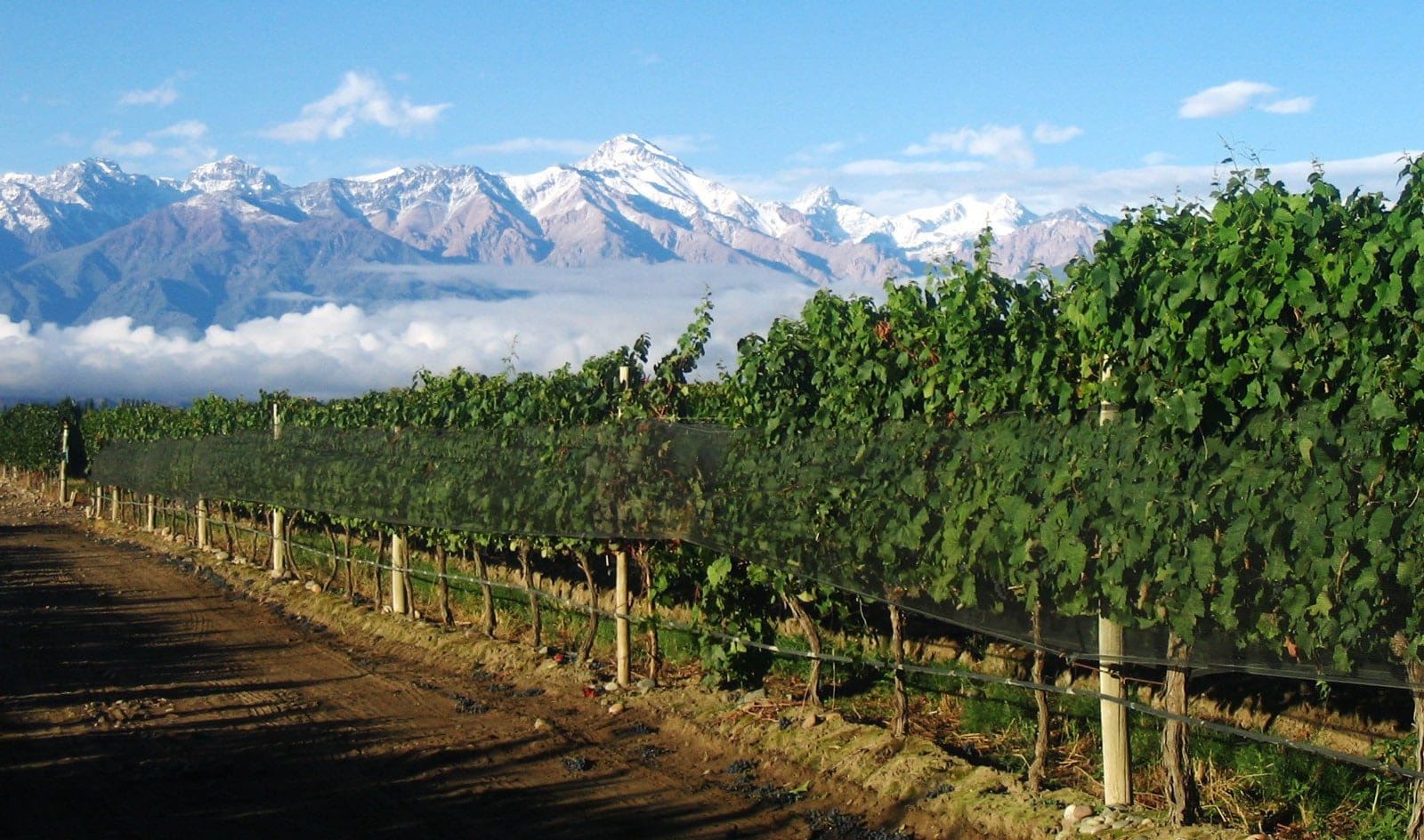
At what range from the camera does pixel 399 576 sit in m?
15.2

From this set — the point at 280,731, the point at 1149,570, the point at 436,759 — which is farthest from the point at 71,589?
the point at 1149,570

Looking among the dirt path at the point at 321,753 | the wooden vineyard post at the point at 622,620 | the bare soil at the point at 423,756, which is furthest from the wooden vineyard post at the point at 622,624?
the dirt path at the point at 321,753

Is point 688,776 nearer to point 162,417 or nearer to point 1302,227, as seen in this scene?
point 1302,227

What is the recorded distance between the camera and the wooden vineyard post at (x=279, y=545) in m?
20.1

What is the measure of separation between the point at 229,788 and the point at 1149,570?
531 centimetres

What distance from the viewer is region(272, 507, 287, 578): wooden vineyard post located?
66.1ft

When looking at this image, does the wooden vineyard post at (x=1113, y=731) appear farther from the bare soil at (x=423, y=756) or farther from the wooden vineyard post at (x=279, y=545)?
the wooden vineyard post at (x=279, y=545)

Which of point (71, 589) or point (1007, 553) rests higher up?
point (1007, 553)

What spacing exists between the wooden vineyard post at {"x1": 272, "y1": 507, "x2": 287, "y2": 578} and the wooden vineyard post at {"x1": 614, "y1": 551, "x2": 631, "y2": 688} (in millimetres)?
10987

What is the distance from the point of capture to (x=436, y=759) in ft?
27.3

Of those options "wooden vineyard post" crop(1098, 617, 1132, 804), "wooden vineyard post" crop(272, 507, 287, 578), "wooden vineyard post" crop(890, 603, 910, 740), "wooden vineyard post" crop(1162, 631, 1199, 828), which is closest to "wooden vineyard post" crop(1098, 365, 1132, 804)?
"wooden vineyard post" crop(1098, 617, 1132, 804)

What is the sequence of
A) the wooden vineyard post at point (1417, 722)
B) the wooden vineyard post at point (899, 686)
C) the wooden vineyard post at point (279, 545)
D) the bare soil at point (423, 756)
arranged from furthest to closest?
the wooden vineyard post at point (279, 545) < the wooden vineyard post at point (899, 686) < the bare soil at point (423, 756) < the wooden vineyard post at point (1417, 722)

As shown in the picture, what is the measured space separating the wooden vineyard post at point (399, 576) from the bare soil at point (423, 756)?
4.19 feet

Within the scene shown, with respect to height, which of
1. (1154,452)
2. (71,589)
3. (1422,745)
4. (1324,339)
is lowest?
(71,589)
